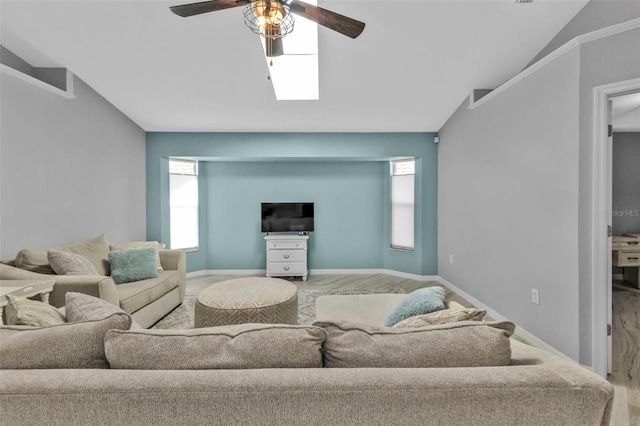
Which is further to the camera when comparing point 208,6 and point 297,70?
point 297,70

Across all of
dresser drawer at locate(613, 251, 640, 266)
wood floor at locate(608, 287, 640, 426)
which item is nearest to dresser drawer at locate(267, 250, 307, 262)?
wood floor at locate(608, 287, 640, 426)

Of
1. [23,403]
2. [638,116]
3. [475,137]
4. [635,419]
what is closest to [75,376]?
[23,403]

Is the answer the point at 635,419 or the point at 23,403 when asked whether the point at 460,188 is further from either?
the point at 23,403

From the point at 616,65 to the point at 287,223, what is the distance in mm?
4142

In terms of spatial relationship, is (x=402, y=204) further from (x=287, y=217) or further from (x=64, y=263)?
(x=64, y=263)

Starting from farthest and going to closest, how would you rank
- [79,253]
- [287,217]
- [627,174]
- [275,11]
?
[287,217], [627,174], [79,253], [275,11]

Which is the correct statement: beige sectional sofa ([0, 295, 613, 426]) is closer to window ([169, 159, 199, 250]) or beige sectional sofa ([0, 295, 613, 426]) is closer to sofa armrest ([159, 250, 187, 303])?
sofa armrest ([159, 250, 187, 303])

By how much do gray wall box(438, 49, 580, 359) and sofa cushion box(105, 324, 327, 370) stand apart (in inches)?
95.2

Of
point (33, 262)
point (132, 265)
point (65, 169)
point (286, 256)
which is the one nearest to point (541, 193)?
point (286, 256)

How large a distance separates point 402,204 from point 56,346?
4.58m

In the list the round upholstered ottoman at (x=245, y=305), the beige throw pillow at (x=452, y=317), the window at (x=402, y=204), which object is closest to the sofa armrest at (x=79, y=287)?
the round upholstered ottoman at (x=245, y=305)

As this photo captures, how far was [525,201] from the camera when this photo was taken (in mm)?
2723

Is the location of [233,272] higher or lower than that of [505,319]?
higher

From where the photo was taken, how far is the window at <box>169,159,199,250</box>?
187 inches
